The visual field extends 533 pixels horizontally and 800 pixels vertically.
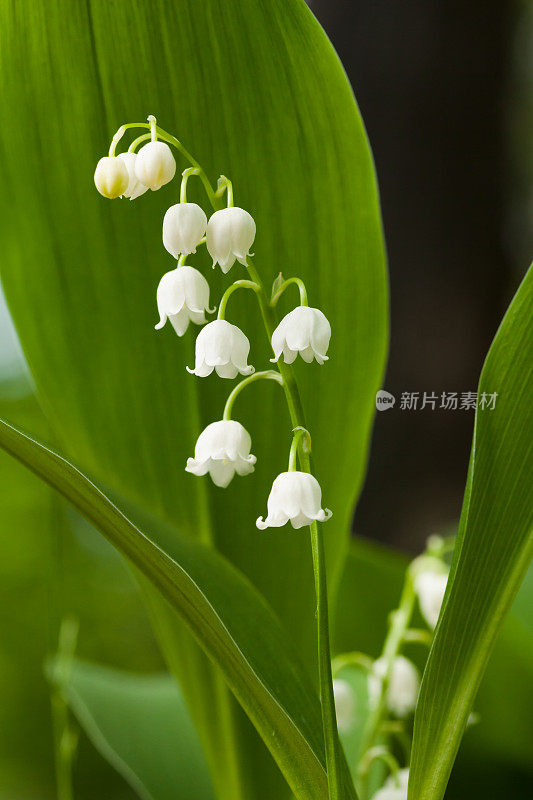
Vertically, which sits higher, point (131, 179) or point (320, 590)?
point (131, 179)

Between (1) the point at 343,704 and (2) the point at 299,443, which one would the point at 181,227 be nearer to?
(2) the point at 299,443

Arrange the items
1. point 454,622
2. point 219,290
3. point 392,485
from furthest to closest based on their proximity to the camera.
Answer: point 392,485 < point 219,290 < point 454,622

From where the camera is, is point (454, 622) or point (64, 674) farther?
point (64, 674)

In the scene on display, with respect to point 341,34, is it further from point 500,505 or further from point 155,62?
point 500,505

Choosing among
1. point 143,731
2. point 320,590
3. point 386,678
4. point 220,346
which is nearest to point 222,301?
point 220,346

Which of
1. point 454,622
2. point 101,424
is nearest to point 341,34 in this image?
point 101,424

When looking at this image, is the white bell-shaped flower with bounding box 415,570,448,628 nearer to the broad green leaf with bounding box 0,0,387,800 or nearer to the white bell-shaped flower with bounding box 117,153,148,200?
the broad green leaf with bounding box 0,0,387,800
